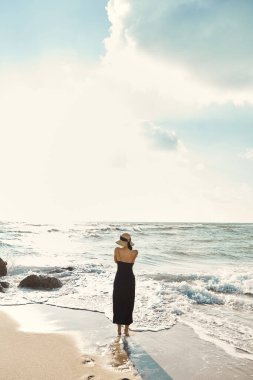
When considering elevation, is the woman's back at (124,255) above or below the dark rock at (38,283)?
above

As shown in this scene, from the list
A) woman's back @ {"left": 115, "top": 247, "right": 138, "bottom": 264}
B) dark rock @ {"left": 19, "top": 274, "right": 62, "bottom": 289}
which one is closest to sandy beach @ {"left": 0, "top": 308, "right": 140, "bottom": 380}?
woman's back @ {"left": 115, "top": 247, "right": 138, "bottom": 264}

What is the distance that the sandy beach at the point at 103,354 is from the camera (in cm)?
512

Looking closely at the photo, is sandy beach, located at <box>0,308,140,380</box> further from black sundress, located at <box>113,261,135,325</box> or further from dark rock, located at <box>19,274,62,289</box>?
dark rock, located at <box>19,274,62,289</box>

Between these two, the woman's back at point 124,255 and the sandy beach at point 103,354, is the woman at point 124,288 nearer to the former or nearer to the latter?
the woman's back at point 124,255

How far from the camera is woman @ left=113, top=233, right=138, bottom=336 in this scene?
704 centimetres

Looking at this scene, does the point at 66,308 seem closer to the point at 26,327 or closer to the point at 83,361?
the point at 26,327

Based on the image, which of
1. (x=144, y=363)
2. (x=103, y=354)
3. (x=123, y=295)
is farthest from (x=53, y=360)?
(x=123, y=295)

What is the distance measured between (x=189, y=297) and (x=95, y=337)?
5.46 meters

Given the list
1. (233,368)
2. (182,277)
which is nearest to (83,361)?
(233,368)

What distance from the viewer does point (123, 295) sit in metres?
7.03

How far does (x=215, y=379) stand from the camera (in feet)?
17.1

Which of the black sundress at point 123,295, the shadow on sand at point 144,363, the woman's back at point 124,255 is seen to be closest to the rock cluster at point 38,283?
the black sundress at point 123,295

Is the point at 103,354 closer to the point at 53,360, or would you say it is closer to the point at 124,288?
the point at 53,360

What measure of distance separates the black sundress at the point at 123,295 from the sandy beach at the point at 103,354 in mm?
365
